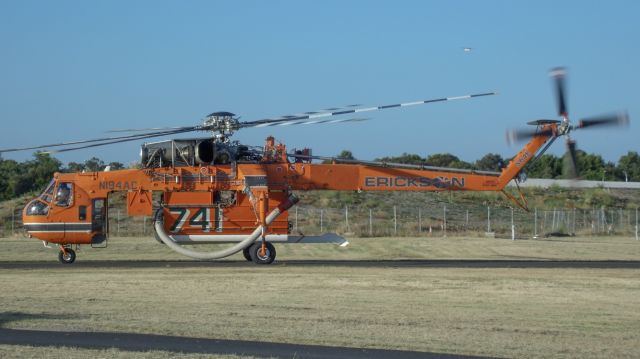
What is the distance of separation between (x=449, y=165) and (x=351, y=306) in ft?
291

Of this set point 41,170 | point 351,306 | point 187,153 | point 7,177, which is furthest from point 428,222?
point 7,177

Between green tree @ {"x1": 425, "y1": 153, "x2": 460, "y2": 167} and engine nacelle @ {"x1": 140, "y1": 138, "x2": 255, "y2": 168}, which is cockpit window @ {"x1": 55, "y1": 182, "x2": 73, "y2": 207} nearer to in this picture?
engine nacelle @ {"x1": 140, "y1": 138, "x2": 255, "y2": 168}

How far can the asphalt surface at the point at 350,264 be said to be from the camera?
26.7m

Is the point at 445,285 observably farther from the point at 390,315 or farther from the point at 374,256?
the point at 374,256

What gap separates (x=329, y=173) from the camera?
28297 millimetres

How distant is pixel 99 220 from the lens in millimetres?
28094

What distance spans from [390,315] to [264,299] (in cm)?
338

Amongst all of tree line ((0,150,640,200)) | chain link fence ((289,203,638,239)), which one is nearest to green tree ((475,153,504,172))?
tree line ((0,150,640,200))

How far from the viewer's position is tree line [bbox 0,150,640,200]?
85.0m

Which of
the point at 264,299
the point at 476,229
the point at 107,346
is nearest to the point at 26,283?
the point at 264,299

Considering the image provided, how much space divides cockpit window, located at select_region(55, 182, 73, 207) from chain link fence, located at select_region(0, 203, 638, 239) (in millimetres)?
18647

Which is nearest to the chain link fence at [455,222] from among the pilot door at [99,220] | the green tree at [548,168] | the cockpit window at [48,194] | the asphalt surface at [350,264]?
the asphalt surface at [350,264]

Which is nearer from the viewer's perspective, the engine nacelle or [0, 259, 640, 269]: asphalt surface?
[0, 259, 640, 269]: asphalt surface

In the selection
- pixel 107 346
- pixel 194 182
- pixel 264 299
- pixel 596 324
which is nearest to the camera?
pixel 107 346
